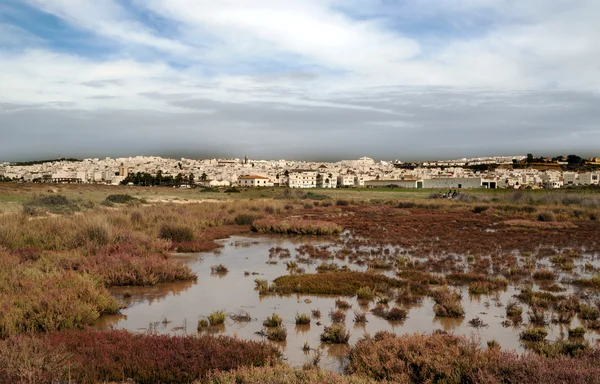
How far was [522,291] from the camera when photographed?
12508 mm

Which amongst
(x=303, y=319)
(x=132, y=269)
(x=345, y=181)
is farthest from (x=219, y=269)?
(x=345, y=181)

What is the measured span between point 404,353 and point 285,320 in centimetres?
350

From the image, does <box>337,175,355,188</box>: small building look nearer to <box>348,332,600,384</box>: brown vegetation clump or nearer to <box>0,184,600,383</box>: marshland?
<box>0,184,600,383</box>: marshland

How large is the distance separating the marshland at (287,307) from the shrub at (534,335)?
0.05 m

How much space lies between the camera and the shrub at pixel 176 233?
21234 millimetres

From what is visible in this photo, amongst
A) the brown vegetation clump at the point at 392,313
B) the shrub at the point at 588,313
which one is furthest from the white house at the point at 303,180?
the shrub at the point at 588,313

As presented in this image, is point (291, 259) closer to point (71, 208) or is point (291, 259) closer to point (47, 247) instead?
point (47, 247)

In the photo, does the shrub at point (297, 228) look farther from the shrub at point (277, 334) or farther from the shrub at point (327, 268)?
the shrub at point (277, 334)

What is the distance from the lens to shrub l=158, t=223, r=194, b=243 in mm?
21234

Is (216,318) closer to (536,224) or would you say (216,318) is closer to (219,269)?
(219,269)

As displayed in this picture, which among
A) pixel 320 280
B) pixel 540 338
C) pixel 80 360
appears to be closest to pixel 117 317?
pixel 80 360

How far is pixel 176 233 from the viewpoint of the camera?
21297 mm

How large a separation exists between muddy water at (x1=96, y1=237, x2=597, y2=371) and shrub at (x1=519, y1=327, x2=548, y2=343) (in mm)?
172

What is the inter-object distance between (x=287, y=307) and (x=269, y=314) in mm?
748
